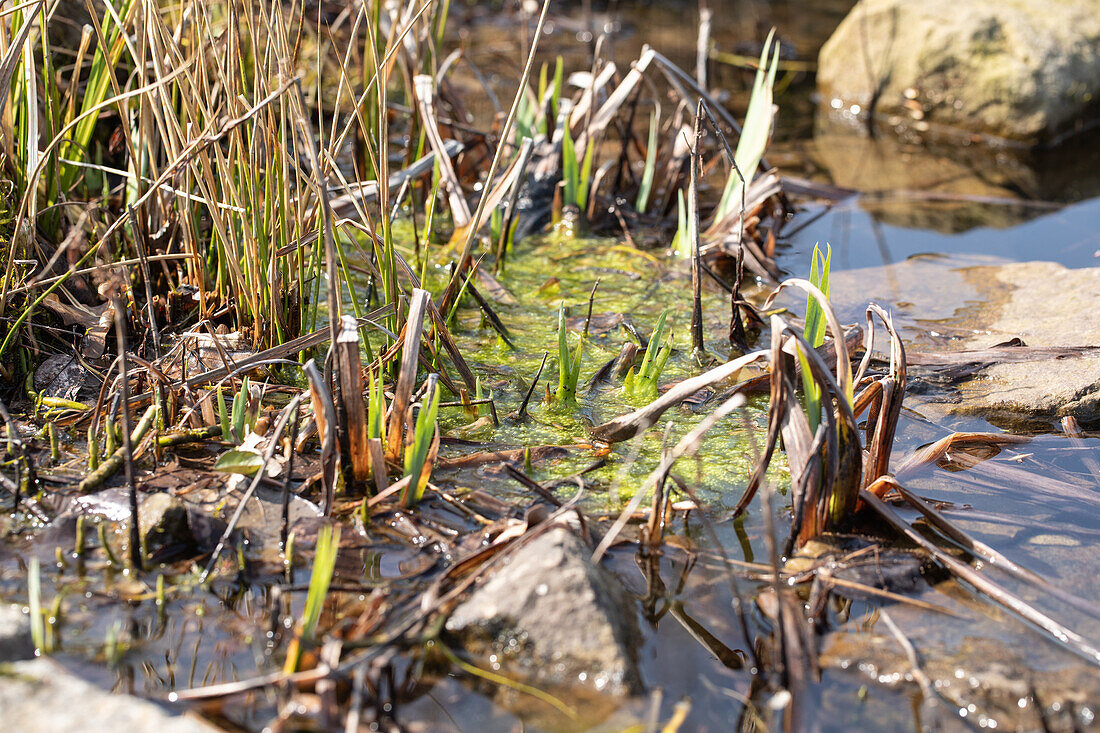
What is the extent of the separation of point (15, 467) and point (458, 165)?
192 cm

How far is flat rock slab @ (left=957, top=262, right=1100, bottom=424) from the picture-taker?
2.07 m

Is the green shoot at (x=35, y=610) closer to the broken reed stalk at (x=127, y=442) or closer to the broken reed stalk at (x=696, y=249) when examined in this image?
the broken reed stalk at (x=127, y=442)

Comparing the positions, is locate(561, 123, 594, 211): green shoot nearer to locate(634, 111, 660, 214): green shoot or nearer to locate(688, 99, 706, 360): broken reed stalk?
locate(634, 111, 660, 214): green shoot

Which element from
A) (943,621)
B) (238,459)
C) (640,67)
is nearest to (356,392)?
(238,459)

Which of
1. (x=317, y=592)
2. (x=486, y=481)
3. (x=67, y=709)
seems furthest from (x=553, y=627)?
(x=67, y=709)

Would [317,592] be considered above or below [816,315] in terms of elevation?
below

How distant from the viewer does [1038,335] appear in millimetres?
2375

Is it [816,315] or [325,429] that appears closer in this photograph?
[325,429]

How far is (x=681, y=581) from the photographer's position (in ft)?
5.06

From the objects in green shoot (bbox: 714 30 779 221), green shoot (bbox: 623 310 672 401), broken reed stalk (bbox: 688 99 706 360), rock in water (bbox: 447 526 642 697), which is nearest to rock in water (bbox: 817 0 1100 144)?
green shoot (bbox: 714 30 779 221)

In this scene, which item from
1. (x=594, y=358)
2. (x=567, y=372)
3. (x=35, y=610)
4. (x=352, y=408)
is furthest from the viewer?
(x=594, y=358)

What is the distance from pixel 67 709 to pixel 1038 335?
2335 millimetres

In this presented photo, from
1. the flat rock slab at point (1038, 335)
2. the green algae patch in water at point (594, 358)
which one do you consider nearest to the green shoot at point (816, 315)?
the green algae patch in water at point (594, 358)

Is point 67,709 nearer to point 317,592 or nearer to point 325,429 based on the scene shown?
point 317,592
